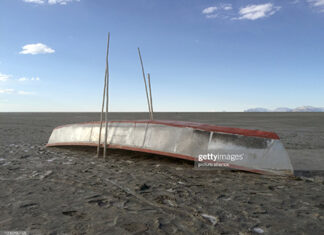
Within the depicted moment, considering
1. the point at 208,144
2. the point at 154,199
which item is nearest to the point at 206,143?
the point at 208,144

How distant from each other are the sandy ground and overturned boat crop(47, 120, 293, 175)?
0.82ft

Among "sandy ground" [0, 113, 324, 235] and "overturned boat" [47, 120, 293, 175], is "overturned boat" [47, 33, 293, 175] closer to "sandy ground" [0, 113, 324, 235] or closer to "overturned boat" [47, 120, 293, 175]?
"overturned boat" [47, 120, 293, 175]

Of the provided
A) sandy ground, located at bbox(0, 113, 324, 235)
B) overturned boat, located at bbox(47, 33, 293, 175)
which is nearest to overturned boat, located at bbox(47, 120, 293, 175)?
overturned boat, located at bbox(47, 33, 293, 175)

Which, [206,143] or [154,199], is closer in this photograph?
[154,199]

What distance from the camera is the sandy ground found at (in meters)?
2.72

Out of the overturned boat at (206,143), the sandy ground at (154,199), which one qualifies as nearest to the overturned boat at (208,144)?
the overturned boat at (206,143)

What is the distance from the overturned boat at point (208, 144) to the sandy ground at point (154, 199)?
0.25 meters

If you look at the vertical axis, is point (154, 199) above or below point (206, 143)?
below

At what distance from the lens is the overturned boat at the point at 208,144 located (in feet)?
15.4

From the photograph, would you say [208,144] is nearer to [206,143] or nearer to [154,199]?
[206,143]

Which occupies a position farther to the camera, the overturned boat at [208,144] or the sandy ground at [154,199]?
the overturned boat at [208,144]

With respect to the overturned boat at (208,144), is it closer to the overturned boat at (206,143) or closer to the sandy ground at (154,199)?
the overturned boat at (206,143)

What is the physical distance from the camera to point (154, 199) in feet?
11.5

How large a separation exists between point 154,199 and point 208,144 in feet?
6.69
